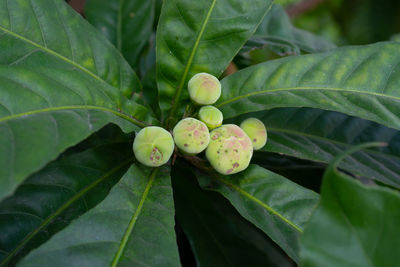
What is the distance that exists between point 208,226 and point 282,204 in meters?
0.42

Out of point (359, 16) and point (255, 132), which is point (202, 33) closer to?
point (255, 132)

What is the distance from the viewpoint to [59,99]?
28.8 inches

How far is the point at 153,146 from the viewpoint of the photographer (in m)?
0.84

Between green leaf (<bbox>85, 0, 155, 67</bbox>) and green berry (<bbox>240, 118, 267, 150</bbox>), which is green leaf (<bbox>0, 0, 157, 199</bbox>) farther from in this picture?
green leaf (<bbox>85, 0, 155, 67</bbox>)

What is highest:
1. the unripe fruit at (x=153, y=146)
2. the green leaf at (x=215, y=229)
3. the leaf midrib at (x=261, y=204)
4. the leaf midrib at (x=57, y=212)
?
the unripe fruit at (x=153, y=146)

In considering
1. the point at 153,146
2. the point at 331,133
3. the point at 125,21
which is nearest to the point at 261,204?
the point at 153,146

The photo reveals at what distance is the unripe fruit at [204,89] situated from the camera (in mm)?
918

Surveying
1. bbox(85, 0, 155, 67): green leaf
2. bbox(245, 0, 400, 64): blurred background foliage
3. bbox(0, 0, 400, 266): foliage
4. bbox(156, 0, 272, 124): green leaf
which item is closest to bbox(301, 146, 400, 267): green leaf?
bbox(0, 0, 400, 266): foliage

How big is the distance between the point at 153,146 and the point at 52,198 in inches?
11.4

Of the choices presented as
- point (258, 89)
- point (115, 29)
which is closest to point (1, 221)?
point (258, 89)

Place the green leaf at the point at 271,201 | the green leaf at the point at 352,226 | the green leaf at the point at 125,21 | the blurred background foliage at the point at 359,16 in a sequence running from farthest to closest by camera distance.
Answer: the blurred background foliage at the point at 359,16 → the green leaf at the point at 125,21 → the green leaf at the point at 271,201 → the green leaf at the point at 352,226

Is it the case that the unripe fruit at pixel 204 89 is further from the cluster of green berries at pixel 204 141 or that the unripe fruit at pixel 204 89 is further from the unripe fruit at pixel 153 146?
the unripe fruit at pixel 153 146

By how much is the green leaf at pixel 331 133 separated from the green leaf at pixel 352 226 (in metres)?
0.57

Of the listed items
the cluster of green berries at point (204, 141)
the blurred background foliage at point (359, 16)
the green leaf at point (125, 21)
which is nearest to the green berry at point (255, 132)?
the cluster of green berries at point (204, 141)
